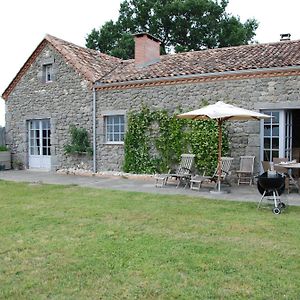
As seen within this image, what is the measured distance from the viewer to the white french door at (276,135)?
11.0 meters

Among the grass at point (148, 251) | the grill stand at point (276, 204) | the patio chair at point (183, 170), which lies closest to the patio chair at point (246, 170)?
the patio chair at point (183, 170)

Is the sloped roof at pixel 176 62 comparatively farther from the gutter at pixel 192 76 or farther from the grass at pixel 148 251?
the grass at pixel 148 251

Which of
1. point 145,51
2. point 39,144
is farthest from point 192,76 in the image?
point 39,144

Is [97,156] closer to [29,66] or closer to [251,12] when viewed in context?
[29,66]

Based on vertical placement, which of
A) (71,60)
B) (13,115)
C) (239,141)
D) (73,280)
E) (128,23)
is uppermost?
(128,23)

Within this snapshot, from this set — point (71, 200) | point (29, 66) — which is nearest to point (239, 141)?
point (71, 200)

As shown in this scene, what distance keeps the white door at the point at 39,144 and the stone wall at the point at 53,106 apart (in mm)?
245

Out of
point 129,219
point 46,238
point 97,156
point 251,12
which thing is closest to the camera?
point 46,238

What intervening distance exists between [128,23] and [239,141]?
989 inches

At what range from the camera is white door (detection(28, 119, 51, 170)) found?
16.1 metres

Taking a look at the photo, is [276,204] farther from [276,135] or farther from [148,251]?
[276,135]

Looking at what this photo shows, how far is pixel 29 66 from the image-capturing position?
1661 cm

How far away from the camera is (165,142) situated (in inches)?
508

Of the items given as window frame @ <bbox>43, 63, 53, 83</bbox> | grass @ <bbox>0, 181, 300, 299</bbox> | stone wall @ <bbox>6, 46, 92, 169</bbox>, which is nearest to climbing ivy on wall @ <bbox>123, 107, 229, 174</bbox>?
stone wall @ <bbox>6, 46, 92, 169</bbox>
